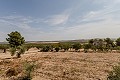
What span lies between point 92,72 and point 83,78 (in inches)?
110

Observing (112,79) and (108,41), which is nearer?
(112,79)

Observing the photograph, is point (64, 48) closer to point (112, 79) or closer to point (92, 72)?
point (92, 72)

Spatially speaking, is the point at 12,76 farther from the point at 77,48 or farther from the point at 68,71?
the point at 77,48

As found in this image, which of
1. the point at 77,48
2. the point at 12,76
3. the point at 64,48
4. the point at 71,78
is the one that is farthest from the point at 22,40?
the point at 71,78

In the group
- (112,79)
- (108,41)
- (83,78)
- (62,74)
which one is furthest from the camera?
(108,41)

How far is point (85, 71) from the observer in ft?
80.8

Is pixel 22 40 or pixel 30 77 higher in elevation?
pixel 22 40

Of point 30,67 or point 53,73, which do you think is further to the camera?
point 53,73

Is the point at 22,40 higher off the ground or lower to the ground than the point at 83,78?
higher

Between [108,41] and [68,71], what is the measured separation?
61227 mm

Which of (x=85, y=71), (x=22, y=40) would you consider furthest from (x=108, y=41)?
(x=85, y=71)

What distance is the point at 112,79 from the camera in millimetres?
13273

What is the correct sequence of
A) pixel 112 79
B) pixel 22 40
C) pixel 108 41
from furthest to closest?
pixel 108 41 < pixel 22 40 < pixel 112 79

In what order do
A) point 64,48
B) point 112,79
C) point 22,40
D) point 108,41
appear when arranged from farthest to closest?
point 108,41, point 64,48, point 22,40, point 112,79
